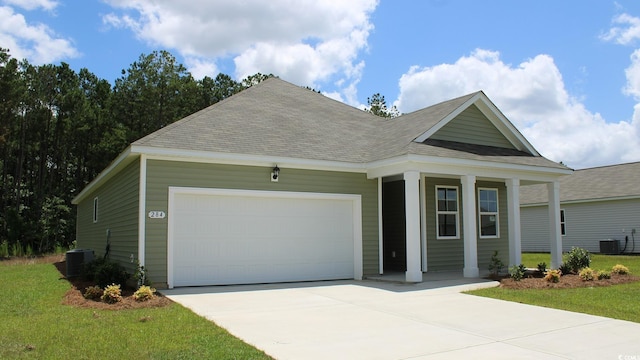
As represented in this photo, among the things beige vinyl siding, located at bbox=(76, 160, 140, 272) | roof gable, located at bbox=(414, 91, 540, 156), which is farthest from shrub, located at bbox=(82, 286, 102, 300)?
roof gable, located at bbox=(414, 91, 540, 156)

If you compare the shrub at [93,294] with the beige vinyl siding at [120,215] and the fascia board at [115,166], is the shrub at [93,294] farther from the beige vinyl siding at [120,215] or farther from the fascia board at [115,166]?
the fascia board at [115,166]

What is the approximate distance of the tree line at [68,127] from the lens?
34375 millimetres

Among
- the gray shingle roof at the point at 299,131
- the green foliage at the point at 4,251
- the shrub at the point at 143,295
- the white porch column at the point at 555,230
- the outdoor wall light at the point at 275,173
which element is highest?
the gray shingle roof at the point at 299,131

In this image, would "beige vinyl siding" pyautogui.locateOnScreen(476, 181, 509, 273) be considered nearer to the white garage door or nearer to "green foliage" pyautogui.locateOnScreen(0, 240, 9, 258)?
the white garage door

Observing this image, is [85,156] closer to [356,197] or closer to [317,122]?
[317,122]

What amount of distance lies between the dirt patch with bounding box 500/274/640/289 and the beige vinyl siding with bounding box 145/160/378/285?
3673 millimetres

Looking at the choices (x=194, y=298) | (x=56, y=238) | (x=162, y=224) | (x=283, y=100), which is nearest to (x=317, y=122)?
(x=283, y=100)

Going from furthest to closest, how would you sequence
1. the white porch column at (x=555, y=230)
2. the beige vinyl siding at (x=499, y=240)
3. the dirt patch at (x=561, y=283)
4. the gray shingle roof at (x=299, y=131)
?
the beige vinyl siding at (x=499, y=240) < the white porch column at (x=555, y=230) < the gray shingle roof at (x=299, y=131) < the dirt patch at (x=561, y=283)

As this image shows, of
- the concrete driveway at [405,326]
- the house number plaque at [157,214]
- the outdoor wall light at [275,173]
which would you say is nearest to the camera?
the concrete driveway at [405,326]

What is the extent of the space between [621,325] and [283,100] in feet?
39.8

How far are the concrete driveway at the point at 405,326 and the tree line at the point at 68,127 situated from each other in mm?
27511

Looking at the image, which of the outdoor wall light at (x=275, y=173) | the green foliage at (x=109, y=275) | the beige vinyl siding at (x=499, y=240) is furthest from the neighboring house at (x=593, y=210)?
the green foliage at (x=109, y=275)

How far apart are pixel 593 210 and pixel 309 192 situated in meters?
19.3

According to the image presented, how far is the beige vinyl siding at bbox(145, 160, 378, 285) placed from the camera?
11227 mm
